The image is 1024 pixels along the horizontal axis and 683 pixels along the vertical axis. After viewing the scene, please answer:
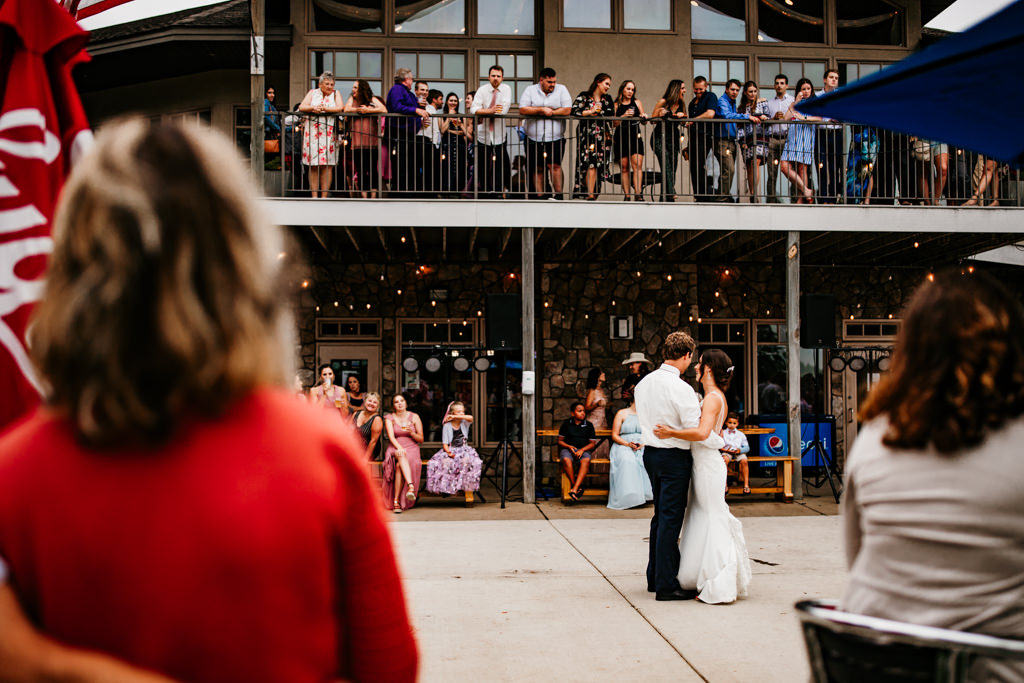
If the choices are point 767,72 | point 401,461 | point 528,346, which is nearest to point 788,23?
point 767,72

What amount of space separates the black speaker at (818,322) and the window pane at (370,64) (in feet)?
23.3

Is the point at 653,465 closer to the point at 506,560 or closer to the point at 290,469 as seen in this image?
the point at 506,560

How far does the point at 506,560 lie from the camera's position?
22.7ft

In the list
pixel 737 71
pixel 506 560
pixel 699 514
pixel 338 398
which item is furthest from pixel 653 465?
pixel 737 71

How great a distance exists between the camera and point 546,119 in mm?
10359

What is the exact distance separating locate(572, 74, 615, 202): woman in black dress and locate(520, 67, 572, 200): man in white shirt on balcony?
0.26 meters

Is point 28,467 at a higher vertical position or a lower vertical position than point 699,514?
higher

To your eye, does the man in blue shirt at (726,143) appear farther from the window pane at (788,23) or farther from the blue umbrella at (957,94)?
the blue umbrella at (957,94)

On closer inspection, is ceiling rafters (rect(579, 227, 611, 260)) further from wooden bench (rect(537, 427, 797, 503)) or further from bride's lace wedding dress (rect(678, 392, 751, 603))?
bride's lace wedding dress (rect(678, 392, 751, 603))

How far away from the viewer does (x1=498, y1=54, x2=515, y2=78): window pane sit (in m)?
12.6

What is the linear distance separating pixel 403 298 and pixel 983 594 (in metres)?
11.5

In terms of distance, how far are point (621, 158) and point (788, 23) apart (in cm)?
461

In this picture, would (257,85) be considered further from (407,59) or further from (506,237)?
(506,237)

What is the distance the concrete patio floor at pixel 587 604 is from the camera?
4.27 m
